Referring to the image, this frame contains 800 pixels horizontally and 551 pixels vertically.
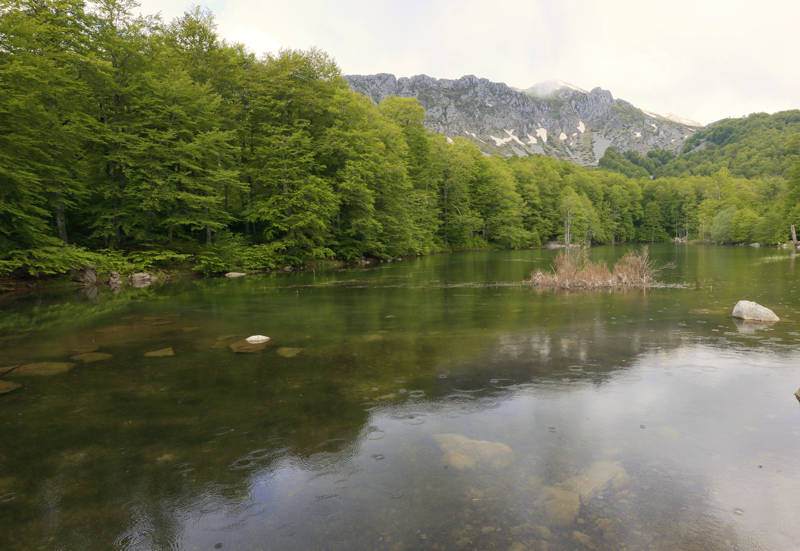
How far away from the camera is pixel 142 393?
7.02 metres

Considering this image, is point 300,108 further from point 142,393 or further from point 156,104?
point 142,393

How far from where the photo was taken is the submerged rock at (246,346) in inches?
381

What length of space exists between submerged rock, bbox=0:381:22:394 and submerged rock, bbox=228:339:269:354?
3733 millimetres

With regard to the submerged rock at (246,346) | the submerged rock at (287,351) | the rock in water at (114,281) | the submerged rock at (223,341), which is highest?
the rock in water at (114,281)

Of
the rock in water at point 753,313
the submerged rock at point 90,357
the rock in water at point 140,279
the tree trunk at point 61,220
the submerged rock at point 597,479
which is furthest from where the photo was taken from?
the rock in water at point 140,279

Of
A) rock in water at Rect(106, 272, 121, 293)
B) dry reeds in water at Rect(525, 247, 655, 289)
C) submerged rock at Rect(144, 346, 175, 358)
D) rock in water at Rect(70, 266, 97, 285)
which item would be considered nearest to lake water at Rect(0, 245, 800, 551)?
submerged rock at Rect(144, 346, 175, 358)

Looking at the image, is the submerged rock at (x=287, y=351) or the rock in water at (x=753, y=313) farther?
the rock in water at (x=753, y=313)

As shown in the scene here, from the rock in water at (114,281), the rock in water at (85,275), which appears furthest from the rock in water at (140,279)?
the rock in water at (85,275)

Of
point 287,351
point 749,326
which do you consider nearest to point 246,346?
point 287,351

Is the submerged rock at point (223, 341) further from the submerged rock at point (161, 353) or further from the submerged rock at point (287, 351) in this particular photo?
the submerged rock at point (287, 351)

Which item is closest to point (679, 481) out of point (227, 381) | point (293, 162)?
point (227, 381)

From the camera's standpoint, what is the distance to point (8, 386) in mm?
7438

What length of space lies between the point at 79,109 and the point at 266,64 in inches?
556

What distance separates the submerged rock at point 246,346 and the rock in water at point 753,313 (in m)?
13.1
